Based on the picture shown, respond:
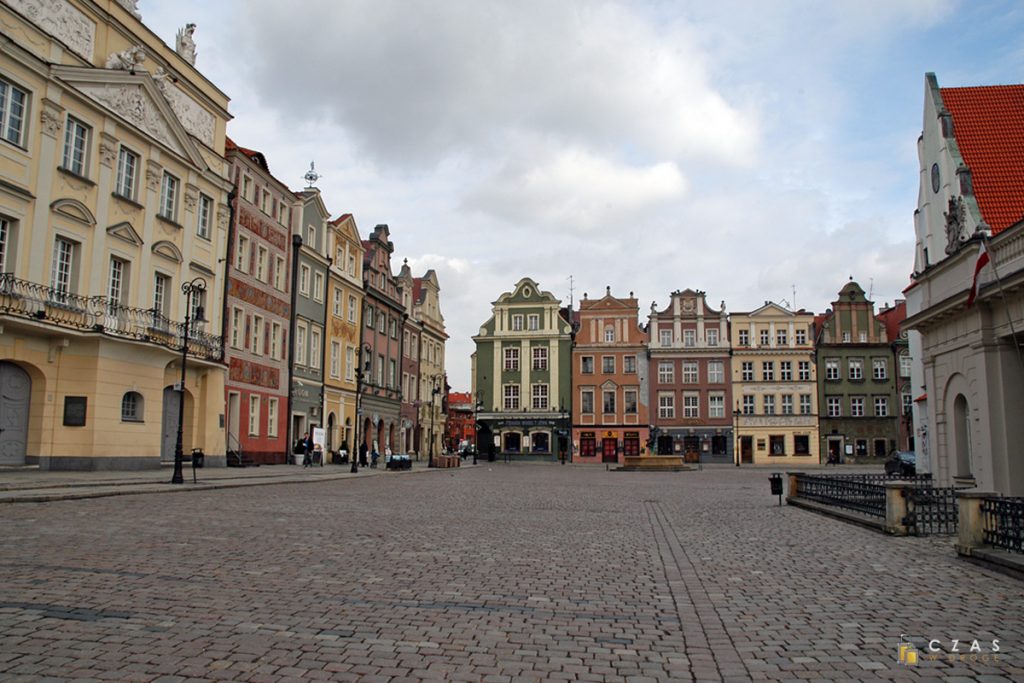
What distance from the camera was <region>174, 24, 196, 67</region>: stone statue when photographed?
34.3 m

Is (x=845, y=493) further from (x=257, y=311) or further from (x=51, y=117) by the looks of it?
(x=257, y=311)

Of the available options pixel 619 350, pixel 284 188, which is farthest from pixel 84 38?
pixel 619 350

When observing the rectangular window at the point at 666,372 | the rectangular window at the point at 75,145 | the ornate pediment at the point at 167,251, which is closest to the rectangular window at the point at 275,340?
the ornate pediment at the point at 167,251

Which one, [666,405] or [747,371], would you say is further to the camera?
[666,405]

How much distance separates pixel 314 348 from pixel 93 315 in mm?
19721

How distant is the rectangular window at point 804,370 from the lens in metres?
73.8

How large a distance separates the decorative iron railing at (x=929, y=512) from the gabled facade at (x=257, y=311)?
1149 inches

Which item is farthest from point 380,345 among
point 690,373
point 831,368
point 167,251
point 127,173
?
point 831,368

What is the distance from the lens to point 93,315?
27016mm

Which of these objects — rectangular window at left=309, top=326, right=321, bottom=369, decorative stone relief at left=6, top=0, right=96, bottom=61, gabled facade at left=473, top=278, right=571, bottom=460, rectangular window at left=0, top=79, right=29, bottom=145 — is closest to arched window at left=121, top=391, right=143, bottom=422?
rectangular window at left=0, top=79, right=29, bottom=145

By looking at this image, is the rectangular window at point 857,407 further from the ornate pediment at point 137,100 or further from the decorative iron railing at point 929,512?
the decorative iron railing at point 929,512

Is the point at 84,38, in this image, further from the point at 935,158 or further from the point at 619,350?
the point at 619,350

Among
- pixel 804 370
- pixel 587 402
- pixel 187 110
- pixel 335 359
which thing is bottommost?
pixel 587 402

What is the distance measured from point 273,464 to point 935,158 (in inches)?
1258
